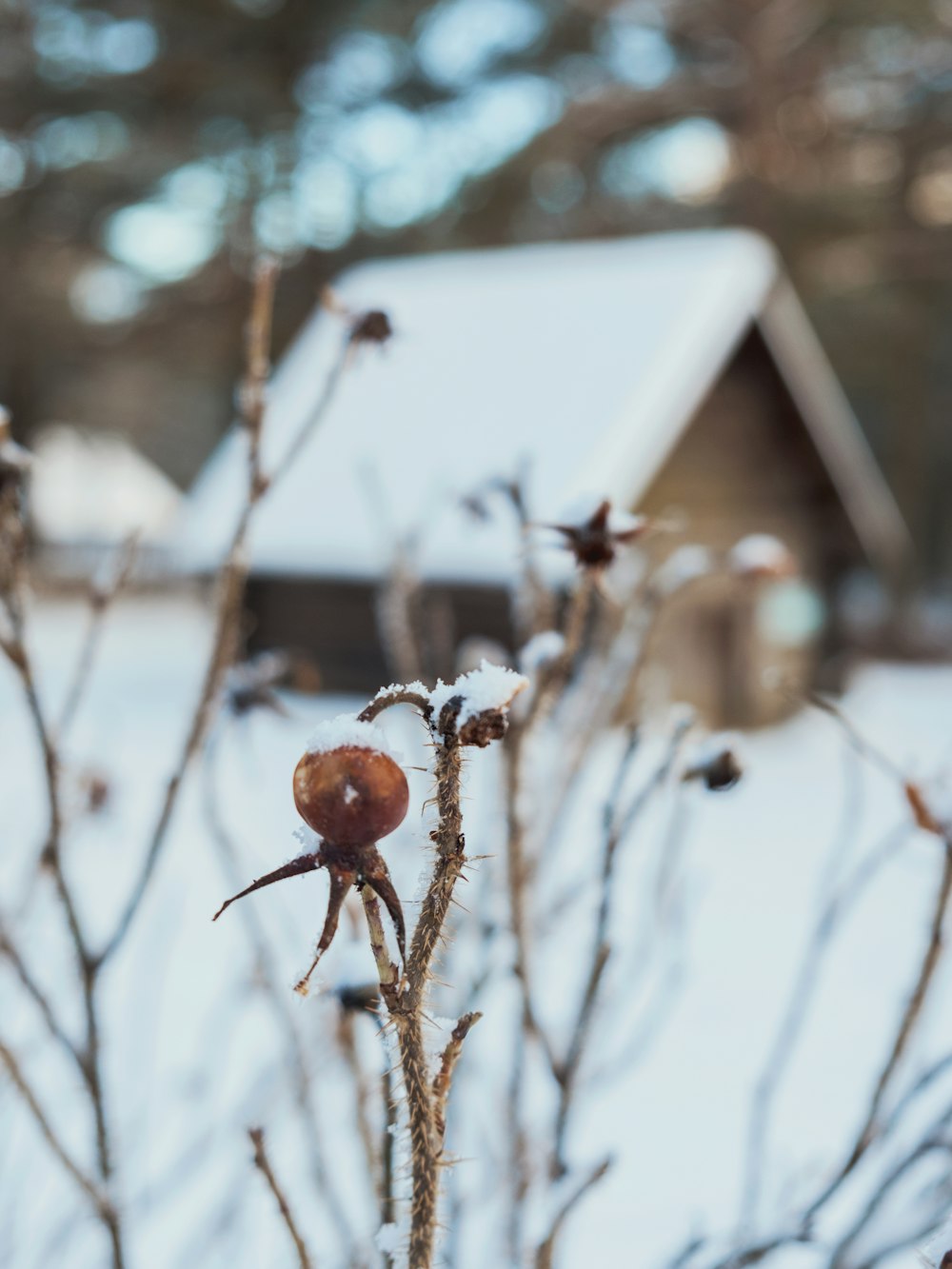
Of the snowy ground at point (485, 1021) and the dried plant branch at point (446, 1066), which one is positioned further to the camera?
the snowy ground at point (485, 1021)

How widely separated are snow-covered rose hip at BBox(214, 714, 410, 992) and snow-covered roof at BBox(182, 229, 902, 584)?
4.87 m

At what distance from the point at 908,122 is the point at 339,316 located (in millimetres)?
15047

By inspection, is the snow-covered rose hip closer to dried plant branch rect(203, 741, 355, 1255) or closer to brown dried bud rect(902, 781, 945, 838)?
brown dried bud rect(902, 781, 945, 838)

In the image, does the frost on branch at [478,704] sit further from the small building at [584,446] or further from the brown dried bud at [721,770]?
the small building at [584,446]

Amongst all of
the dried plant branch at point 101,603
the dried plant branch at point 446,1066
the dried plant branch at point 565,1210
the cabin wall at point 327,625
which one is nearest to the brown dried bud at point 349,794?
the dried plant branch at point 446,1066

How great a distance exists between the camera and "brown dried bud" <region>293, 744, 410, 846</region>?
44cm

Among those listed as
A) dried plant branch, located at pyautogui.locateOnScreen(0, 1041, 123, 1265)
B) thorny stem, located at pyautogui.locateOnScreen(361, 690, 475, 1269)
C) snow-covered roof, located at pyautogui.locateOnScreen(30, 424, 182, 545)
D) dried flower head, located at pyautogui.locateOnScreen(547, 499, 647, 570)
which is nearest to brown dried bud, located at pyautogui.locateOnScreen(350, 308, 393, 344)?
dried flower head, located at pyautogui.locateOnScreen(547, 499, 647, 570)

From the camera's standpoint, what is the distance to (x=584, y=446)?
18.5ft

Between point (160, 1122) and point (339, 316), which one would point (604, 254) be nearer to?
point (160, 1122)

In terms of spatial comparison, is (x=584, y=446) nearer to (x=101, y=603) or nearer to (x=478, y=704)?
(x=101, y=603)

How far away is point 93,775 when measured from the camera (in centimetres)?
175

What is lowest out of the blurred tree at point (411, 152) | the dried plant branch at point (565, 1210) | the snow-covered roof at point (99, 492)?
the dried plant branch at point (565, 1210)

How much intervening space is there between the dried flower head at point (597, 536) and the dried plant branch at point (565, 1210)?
482mm

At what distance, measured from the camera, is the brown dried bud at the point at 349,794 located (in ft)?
1.46
